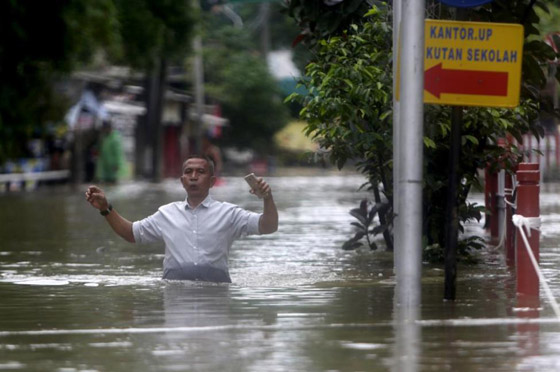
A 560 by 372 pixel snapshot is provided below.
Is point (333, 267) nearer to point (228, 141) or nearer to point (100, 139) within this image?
point (100, 139)

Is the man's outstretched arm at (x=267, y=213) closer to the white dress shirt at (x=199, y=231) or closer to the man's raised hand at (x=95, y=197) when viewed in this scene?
the white dress shirt at (x=199, y=231)

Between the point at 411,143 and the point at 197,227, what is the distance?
237 cm

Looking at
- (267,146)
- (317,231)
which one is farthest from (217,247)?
(267,146)

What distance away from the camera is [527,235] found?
1034cm

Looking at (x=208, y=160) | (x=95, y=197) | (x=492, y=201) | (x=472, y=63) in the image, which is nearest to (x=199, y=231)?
(x=208, y=160)

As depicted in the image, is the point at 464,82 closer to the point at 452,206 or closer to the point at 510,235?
the point at 452,206

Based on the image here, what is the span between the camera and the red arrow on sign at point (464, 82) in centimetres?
976

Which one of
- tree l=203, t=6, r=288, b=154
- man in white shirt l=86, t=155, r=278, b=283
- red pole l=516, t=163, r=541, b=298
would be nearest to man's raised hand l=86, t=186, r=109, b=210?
man in white shirt l=86, t=155, r=278, b=283

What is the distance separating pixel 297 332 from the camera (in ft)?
28.5

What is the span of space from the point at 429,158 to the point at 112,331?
5090mm

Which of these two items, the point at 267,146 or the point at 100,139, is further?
the point at 267,146

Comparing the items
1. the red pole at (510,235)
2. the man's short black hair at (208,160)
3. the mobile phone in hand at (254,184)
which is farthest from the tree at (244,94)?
the mobile phone in hand at (254,184)

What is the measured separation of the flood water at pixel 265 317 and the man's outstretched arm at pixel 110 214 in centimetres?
49

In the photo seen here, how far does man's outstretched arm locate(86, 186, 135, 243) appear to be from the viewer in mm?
10602
